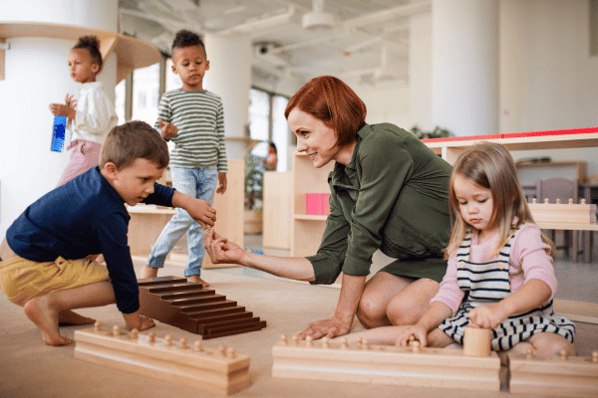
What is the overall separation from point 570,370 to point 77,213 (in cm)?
144

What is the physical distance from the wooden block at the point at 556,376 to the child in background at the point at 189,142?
72.0 inches

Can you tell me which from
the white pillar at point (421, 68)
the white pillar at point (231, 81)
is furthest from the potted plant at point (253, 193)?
the white pillar at point (421, 68)

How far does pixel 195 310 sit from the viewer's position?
1.85 meters

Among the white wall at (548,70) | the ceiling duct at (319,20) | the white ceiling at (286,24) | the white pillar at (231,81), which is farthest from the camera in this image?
the white pillar at (231,81)

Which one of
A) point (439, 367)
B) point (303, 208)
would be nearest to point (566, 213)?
point (439, 367)

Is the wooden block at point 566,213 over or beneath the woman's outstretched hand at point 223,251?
over

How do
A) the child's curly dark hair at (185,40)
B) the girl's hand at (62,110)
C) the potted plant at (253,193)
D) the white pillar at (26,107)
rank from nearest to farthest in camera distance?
1. the girl's hand at (62,110)
2. the child's curly dark hair at (185,40)
3. the white pillar at (26,107)
4. the potted plant at (253,193)

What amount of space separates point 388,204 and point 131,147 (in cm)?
84

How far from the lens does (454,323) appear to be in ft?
4.80

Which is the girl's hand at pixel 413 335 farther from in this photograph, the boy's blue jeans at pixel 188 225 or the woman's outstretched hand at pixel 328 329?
the boy's blue jeans at pixel 188 225

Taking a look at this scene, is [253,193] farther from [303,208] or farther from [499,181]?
[499,181]

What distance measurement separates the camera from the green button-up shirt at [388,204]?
62.4 inches

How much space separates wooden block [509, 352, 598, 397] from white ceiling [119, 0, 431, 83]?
697 centimetres

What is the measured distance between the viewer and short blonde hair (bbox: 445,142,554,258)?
144 centimetres
